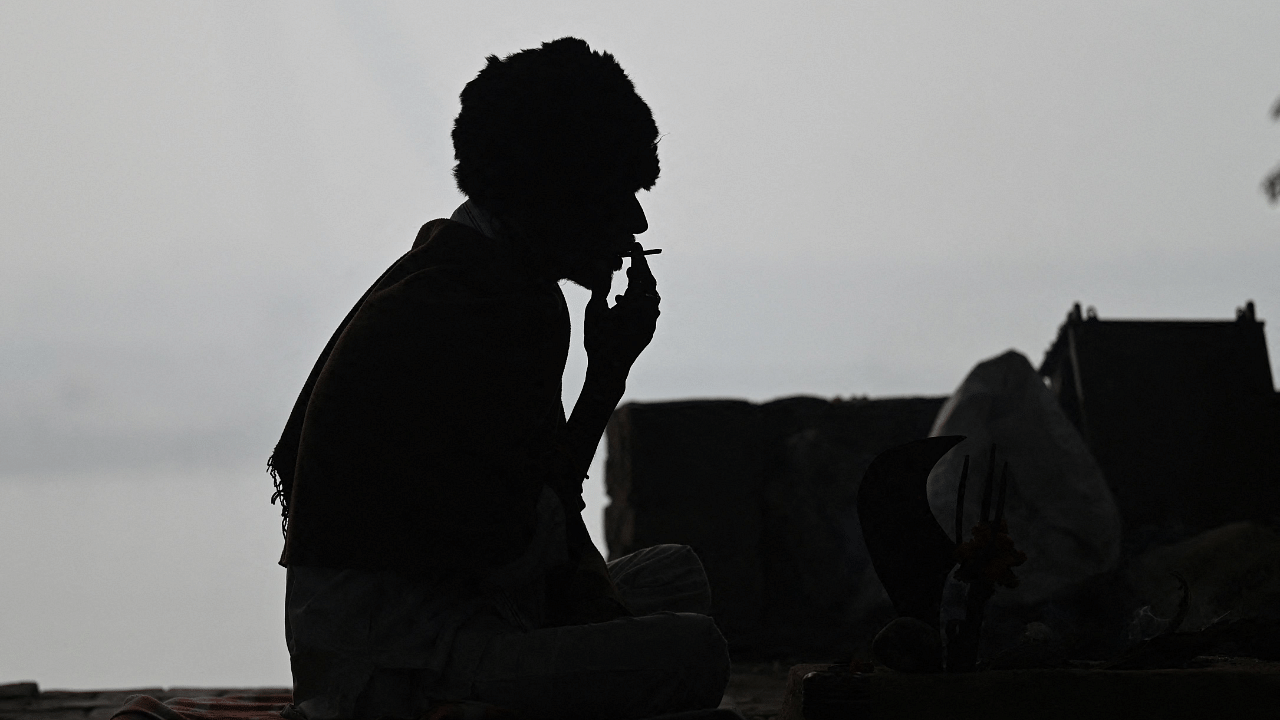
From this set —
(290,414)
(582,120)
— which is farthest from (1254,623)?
(290,414)

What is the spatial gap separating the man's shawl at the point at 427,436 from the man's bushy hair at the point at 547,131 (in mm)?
297

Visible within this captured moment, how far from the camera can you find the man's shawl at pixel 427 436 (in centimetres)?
242

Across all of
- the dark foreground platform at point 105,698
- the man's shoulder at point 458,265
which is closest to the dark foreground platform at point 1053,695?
the man's shoulder at point 458,265

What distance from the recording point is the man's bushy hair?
270 centimetres

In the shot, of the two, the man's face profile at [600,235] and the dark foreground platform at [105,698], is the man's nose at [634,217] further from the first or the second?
the dark foreground platform at [105,698]

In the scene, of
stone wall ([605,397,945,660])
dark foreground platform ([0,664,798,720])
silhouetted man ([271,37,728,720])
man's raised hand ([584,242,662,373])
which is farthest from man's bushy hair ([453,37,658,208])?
stone wall ([605,397,945,660])

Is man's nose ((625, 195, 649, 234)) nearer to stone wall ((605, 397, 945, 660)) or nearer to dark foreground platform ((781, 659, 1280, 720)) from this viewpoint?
dark foreground platform ((781, 659, 1280, 720))

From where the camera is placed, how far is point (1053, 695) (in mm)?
2678

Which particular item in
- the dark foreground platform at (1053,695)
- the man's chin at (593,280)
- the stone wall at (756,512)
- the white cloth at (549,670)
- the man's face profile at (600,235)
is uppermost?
the man's face profile at (600,235)

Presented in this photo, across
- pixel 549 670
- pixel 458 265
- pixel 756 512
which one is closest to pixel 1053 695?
pixel 549 670

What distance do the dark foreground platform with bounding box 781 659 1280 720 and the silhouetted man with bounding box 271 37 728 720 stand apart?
38 centimetres

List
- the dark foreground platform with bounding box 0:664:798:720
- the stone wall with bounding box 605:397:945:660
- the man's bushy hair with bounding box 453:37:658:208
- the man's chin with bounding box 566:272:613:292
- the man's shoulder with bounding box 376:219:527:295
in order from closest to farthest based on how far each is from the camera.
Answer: the man's shoulder with bounding box 376:219:527:295
the man's bushy hair with bounding box 453:37:658:208
the man's chin with bounding box 566:272:613:292
the dark foreground platform with bounding box 0:664:798:720
the stone wall with bounding box 605:397:945:660

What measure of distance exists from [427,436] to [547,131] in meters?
0.73

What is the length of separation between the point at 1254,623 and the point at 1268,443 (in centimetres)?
432
